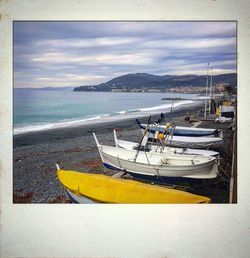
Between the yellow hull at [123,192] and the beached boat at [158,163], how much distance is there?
120mm

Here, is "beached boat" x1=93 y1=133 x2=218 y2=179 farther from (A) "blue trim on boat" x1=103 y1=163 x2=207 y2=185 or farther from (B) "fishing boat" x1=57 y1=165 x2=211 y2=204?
(B) "fishing boat" x1=57 y1=165 x2=211 y2=204

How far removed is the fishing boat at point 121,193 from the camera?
2.61 metres

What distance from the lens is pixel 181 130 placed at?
2.71 m

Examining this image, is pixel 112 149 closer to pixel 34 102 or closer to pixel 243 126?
pixel 34 102

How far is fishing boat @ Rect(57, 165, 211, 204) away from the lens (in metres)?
2.61

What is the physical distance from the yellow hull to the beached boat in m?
0.12

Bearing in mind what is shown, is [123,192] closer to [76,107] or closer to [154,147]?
[154,147]

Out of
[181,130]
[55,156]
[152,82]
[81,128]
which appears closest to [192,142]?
[181,130]

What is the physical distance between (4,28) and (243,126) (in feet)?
6.58

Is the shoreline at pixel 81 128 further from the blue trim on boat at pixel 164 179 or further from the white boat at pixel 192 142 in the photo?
the blue trim on boat at pixel 164 179

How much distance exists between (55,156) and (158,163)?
824 mm

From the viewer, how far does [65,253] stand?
263cm

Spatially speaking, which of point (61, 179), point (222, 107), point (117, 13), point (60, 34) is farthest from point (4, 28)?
point (222, 107)

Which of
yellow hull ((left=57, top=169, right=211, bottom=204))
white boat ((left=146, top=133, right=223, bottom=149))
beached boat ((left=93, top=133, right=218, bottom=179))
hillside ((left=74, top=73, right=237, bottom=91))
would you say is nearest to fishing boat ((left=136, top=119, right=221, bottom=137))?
white boat ((left=146, top=133, right=223, bottom=149))
